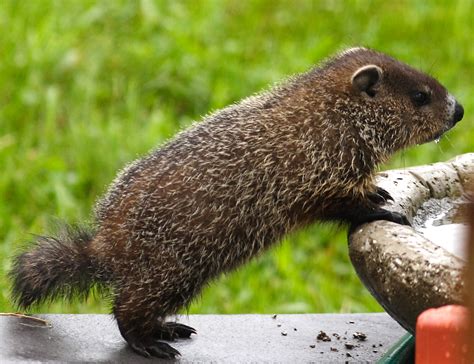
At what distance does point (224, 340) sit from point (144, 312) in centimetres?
33

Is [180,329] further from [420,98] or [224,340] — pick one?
[420,98]

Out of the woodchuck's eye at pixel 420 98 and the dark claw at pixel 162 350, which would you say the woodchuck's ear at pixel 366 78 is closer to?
the woodchuck's eye at pixel 420 98

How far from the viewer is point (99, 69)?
22.7 ft

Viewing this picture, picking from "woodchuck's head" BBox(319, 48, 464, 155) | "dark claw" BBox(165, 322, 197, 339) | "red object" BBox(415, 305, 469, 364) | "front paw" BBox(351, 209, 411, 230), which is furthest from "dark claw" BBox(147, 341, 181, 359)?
"red object" BBox(415, 305, 469, 364)

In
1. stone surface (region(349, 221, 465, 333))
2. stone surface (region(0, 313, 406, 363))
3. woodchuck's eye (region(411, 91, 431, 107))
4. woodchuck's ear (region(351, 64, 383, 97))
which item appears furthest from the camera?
woodchuck's eye (region(411, 91, 431, 107))

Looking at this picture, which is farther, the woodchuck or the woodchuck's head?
the woodchuck's head

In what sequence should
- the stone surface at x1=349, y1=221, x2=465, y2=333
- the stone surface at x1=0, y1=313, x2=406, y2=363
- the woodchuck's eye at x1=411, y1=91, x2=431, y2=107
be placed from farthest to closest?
the woodchuck's eye at x1=411, y1=91, x2=431, y2=107 < the stone surface at x1=0, y1=313, x2=406, y2=363 < the stone surface at x1=349, y1=221, x2=465, y2=333

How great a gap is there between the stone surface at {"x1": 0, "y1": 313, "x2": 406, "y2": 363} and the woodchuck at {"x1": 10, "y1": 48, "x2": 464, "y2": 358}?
0.09 metres

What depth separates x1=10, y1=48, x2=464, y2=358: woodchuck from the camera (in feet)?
11.4

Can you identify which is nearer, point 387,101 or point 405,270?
point 405,270

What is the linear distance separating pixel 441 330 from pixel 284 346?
1.55 metres

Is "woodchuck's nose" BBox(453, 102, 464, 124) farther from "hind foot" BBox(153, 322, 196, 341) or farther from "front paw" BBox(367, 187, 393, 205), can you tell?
"hind foot" BBox(153, 322, 196, 341)

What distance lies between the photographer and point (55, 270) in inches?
142

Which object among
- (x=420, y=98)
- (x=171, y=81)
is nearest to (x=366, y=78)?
(x=420, y=98)
